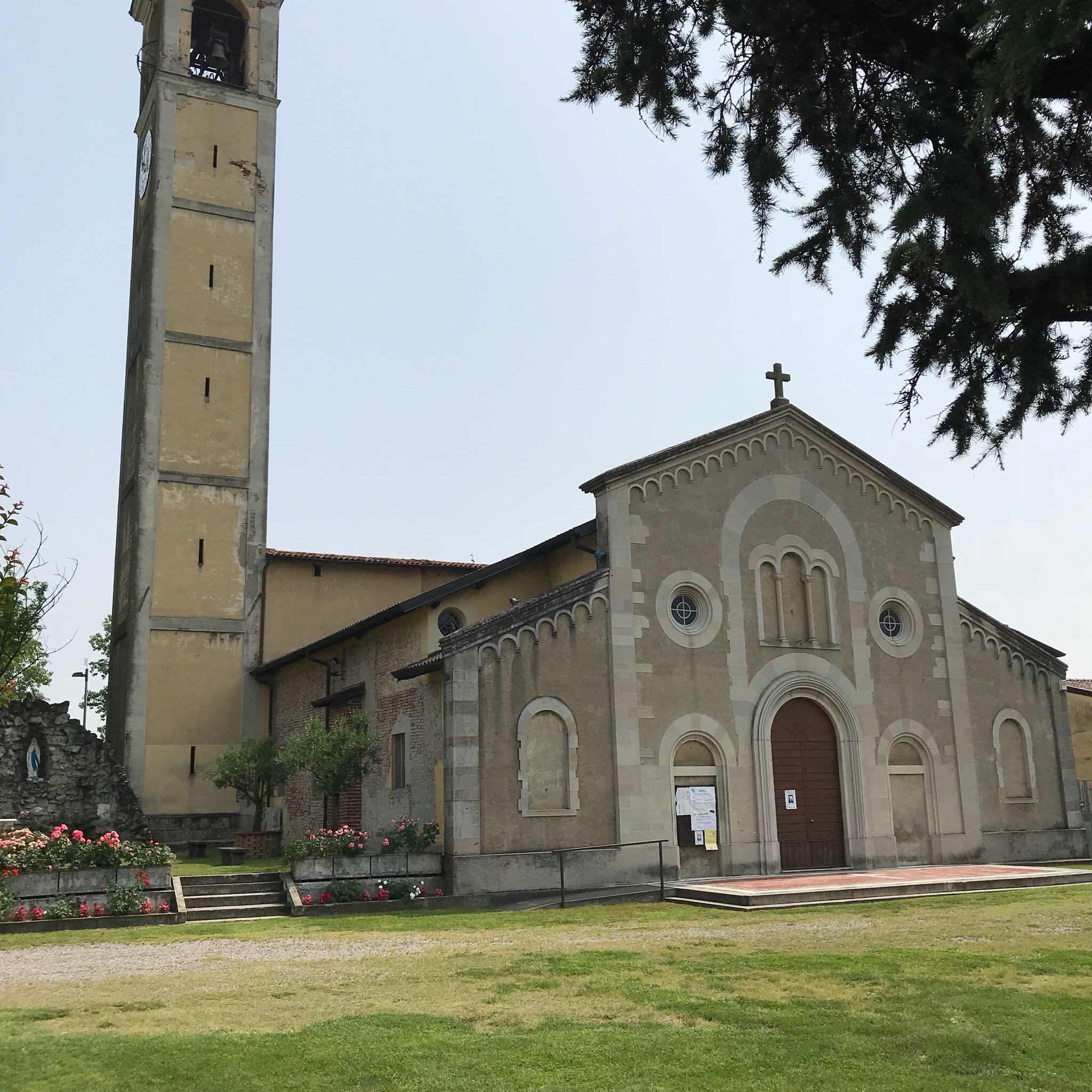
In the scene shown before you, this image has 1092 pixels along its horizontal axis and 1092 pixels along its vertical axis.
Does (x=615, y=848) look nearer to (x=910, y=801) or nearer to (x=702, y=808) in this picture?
(x=702, y=808)

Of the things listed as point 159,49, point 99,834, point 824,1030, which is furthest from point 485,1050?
point 159,49

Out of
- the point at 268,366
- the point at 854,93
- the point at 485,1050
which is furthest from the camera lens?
the point at 268,366

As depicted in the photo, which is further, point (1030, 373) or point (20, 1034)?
point (20, 1034)

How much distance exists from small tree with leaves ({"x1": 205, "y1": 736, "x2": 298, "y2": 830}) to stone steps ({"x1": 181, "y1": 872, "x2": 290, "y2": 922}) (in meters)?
8.33

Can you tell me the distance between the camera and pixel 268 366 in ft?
113

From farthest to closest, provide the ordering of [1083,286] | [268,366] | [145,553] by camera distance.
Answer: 1. [268,366]
2. [145,553]
3. [1083,286]

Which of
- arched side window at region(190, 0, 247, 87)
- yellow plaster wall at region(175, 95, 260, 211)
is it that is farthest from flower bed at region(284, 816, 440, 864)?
arched side window at region(190, 0, 247, 87)

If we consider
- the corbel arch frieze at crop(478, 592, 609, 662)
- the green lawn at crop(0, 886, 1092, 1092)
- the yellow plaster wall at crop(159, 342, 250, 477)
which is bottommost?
the green lawn at crop(0, 886, 1092, 1092)

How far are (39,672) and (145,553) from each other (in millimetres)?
26289

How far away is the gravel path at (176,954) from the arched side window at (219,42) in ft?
98.9

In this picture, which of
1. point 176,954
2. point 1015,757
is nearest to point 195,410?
point 176,954

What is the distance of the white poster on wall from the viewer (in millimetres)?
21625

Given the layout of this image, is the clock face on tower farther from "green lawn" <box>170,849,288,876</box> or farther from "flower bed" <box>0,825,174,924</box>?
"flower bed" <box>0,825,174,924</box>

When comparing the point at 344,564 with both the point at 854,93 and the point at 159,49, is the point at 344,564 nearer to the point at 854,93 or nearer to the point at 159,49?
the point at 159,49
